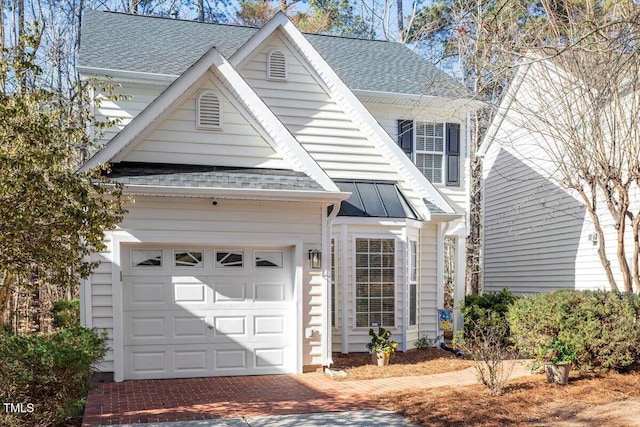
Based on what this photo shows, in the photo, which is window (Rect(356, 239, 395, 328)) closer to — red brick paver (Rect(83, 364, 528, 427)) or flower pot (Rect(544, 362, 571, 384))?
red brick paver (Rect(83, 364, 528, 427))

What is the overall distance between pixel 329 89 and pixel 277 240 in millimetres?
4350

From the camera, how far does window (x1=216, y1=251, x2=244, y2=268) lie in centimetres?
991

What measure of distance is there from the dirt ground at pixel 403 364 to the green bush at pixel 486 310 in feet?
3.48

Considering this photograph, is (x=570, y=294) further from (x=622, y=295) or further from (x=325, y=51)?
(x=325, y=51)

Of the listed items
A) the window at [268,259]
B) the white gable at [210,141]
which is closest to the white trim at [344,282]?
the window at [268,259]

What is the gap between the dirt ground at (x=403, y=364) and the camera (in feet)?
A: 32.9

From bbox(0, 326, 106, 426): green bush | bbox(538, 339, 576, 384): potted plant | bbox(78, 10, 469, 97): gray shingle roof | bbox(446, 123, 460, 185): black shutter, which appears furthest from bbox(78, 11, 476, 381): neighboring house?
bbox(538, 339, 576, 384): potted plant

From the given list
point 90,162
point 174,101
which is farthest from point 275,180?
point 90,162

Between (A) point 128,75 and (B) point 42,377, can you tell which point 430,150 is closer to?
(A) point 128,75

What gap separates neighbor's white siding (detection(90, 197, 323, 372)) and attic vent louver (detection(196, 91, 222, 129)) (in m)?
1.35

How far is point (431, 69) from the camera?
1590 centimetres

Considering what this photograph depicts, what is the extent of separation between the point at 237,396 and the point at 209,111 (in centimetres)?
467

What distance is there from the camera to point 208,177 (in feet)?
31.2

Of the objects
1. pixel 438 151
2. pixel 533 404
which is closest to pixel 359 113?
pixel 438 151
